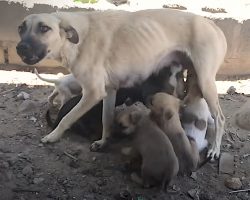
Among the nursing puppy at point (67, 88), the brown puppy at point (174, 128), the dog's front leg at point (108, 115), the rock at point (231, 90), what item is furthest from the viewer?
the rock at point (231, 90)

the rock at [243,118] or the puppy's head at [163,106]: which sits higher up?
the puppy's head at [163,106]

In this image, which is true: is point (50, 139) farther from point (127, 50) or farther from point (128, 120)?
point (127, 50)

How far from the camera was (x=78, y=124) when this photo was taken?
15.9ft

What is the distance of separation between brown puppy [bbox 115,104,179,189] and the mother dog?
1.68ft

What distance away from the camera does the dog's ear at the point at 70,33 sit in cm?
429

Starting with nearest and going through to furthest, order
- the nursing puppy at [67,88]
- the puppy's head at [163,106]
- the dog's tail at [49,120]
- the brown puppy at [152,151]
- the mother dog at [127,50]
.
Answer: the brown puppy at [152,151] → the puppy's head at [163,106] → the mother dog at [127,50] → the dog's tail at [49,120] → the nursing puppy at [67,88]

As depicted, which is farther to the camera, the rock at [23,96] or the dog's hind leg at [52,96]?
the rock at [23,96]

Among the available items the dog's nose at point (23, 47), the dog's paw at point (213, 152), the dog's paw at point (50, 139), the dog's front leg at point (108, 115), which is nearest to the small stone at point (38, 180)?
the dog's paw at point (50, 139)

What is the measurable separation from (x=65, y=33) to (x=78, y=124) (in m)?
0.94

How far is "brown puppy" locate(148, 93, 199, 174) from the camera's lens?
163 inches

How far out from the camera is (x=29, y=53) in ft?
13.7

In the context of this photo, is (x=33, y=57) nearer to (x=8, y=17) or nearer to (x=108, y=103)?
(x=108, y=103)

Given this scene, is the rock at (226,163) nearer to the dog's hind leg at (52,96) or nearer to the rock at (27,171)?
the rock at (27,171)

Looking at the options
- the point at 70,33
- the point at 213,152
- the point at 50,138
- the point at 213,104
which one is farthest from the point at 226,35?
the point at 50,138
